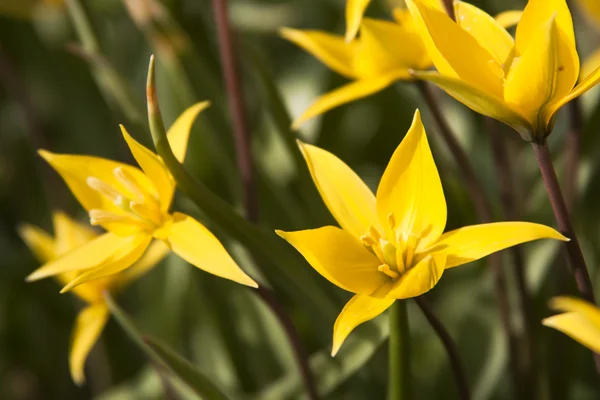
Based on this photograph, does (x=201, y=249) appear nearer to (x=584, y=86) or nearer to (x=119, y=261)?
(x=119, y=261)

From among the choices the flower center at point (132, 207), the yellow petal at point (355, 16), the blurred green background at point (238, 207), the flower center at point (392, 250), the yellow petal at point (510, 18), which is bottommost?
the blurred green background at point (238, 207)

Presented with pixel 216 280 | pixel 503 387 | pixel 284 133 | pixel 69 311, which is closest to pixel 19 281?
pixel 69 311

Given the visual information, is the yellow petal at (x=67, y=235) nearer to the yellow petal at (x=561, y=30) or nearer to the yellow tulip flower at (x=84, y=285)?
the yellow tulip flower at (x=84, y=285)

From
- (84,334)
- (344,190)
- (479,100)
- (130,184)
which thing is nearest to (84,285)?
(84,334)

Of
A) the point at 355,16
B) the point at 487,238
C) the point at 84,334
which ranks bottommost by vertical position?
the point at 84,334

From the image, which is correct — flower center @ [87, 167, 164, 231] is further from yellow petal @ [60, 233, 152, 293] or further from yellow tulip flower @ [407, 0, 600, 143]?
yellow tulip flower @ [407, 0, 600, 143]

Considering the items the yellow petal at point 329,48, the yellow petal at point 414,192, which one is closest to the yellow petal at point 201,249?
the yellow petal at point 414,192

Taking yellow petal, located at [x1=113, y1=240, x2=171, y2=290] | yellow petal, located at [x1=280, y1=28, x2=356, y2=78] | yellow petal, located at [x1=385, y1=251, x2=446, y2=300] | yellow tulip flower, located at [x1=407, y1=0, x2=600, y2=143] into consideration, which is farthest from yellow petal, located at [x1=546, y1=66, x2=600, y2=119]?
yellow petal, located at [x1=113, y1=240, x2=171, y2=290]
